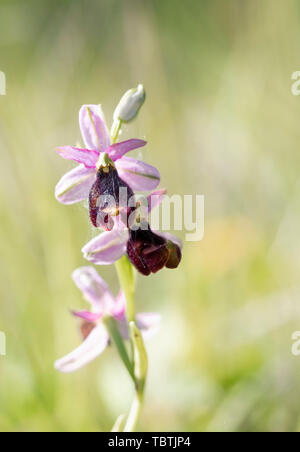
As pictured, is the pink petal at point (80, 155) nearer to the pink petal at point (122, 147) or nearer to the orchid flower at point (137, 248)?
the pink petal at point (122, 147)

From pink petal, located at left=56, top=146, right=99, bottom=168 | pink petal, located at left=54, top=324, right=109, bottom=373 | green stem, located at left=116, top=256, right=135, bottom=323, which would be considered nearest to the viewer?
pink petal, located at left=56, top=146, right=99, bottom=168

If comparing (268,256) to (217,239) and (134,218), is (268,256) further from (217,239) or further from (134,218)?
(134,218)

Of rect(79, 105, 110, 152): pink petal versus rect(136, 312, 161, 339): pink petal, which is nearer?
rect(79, 105, 110, 152): pink petal

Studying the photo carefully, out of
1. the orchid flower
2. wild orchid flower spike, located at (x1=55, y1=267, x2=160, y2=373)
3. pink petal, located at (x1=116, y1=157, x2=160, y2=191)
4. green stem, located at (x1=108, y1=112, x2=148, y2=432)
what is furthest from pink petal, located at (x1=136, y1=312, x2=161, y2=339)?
pink petal, located at (x1=116, y1=157, x2=160, y2=191)

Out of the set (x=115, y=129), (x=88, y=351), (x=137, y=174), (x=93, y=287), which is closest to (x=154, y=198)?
(x=137, y=174)

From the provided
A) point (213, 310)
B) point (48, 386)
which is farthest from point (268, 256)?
point (48, 386)

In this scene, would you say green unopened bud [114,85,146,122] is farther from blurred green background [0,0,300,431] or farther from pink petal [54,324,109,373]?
pink petal [54,324,109,373]

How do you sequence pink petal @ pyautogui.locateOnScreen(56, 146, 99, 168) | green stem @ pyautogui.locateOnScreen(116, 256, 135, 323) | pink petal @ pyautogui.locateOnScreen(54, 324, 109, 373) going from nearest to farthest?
pink petal @ pyautogui.locateOnScreen(56, 146, 99, 168) → green stem @ pyautogui.locateOnScreen(116, 256, 135, 323) → pink petal @ pyautogui.locateOnScreen(54, 324, 109, 373)

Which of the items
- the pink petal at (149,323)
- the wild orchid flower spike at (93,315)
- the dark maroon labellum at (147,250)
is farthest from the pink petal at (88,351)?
the dark maroon labellum at (147,250)
